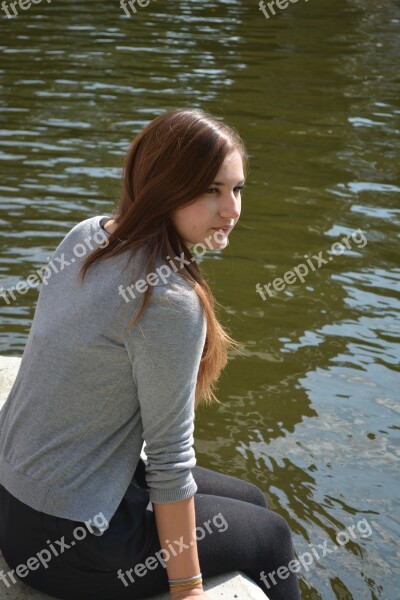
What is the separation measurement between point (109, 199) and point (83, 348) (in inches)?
182

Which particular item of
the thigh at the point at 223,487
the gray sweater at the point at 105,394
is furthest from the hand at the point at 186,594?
the thigh at the point at 223,487

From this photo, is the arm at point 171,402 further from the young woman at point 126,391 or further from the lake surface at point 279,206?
the lake surface at point 279,206

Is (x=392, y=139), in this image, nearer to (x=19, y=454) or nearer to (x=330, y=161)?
(x=330, y=161)

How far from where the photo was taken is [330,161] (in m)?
7.84

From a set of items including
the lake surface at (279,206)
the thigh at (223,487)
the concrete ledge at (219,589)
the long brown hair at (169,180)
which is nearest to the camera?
the long brown hair at (169,180)

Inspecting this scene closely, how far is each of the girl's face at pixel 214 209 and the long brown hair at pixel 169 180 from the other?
21 mm

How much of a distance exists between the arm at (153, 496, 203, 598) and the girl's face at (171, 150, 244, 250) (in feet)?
2.11

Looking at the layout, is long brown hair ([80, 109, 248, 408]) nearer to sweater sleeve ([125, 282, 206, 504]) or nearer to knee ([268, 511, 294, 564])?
sweater sleeve ([125, 282, 206, 504])

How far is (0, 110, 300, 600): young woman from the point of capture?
2.36 meters

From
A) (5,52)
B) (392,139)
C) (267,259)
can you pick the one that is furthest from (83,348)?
(5,52)

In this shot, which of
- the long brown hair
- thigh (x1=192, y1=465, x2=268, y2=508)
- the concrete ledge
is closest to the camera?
the long brown hair

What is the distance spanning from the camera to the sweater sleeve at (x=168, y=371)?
7.64ft

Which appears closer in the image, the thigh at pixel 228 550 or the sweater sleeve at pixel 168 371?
the sweater sleeve at pixel 168 371

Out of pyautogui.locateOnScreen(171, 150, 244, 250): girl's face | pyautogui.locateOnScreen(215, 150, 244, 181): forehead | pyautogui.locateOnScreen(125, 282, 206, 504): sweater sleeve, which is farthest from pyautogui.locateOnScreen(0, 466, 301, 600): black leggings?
pyautogui.locateOnScreen(215, 150, 244, 181): forehead
